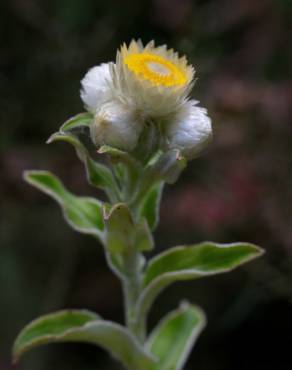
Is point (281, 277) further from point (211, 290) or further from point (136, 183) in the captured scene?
point (136, 183)

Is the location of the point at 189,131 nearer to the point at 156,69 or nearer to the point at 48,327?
the point at 156,69

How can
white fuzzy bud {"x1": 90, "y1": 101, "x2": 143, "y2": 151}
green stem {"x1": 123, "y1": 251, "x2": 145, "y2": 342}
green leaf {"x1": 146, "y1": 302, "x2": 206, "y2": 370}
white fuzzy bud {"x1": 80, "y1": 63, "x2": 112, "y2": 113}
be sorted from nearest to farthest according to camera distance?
white fuzzy bud {"x1": 90, "y1": 101, "x2": 143, "y2": 151} < white fuzzy bud {"x1": 80, "y1": 63, "x2": 112, "y2": 113} < green stem {"x1": 123, "y1": 251, "x2": 145, "y2": 342} < green leaf {"x1": 146, "y1": 302, "x2": 206, "y2": 370}

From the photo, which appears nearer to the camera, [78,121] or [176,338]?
[78,121]

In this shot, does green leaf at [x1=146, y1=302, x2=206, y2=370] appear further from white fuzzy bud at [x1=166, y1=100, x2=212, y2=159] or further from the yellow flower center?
the yellow flower center

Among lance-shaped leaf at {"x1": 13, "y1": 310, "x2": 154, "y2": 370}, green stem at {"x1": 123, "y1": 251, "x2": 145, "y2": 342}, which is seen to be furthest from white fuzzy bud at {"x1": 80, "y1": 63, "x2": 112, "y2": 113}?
lance-shaped leaf at {"x1": 13, "y1": 310, "x2": 154, "y2": 370}

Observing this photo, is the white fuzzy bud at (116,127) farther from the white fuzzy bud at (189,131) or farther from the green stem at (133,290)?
the green stem at (133,290)

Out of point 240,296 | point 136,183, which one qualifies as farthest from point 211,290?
point 136,183

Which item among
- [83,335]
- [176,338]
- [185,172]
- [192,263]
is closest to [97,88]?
[192,263]
